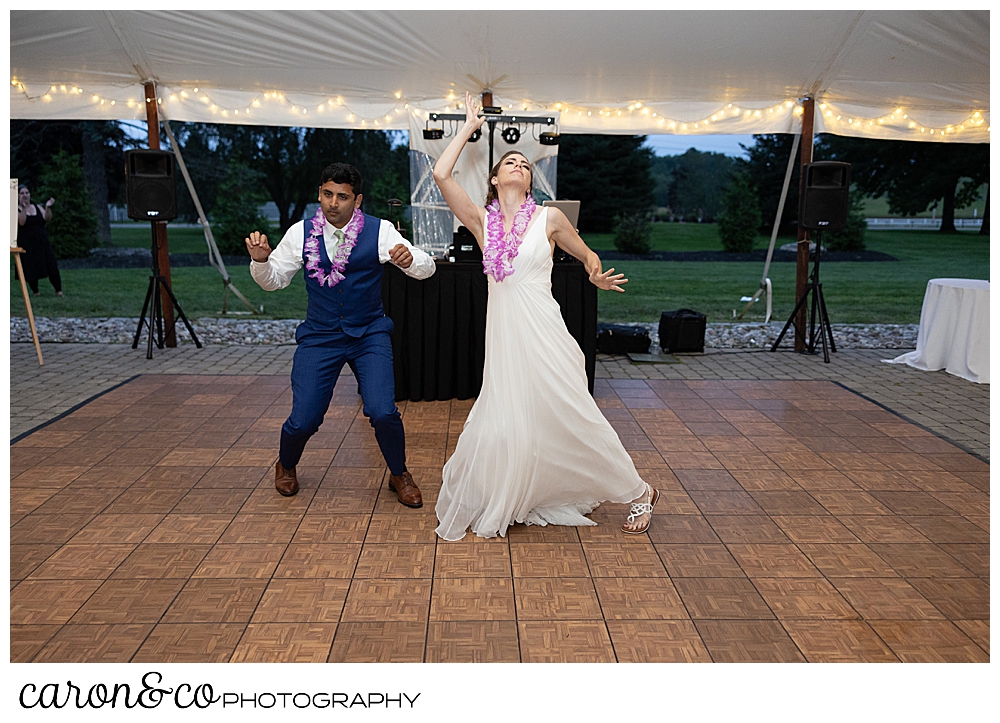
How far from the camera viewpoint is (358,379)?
341 cm

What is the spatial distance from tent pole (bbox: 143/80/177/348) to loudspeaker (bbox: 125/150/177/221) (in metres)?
0.17

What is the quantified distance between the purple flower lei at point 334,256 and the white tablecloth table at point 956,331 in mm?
5138

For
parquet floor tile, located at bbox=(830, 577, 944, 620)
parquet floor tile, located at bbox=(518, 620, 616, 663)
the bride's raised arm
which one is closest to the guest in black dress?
the bride's raised arm

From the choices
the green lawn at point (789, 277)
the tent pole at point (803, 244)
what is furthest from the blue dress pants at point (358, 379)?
the green lawn at point (789, 277)

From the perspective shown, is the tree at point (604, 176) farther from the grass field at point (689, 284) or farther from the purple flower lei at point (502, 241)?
the purple flower lei at point (502, 241)

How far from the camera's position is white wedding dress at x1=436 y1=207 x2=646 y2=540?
120 inches

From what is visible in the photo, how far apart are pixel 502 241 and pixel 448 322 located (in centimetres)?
247

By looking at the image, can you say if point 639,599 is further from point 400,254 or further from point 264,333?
point 264,333

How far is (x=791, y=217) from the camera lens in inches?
663

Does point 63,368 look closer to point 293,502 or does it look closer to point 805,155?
point 293,502

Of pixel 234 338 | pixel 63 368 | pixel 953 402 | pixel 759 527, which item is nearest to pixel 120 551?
pixel 759 527

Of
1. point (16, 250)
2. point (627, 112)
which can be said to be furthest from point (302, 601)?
point (627, 112)

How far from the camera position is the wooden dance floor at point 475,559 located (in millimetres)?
2332
